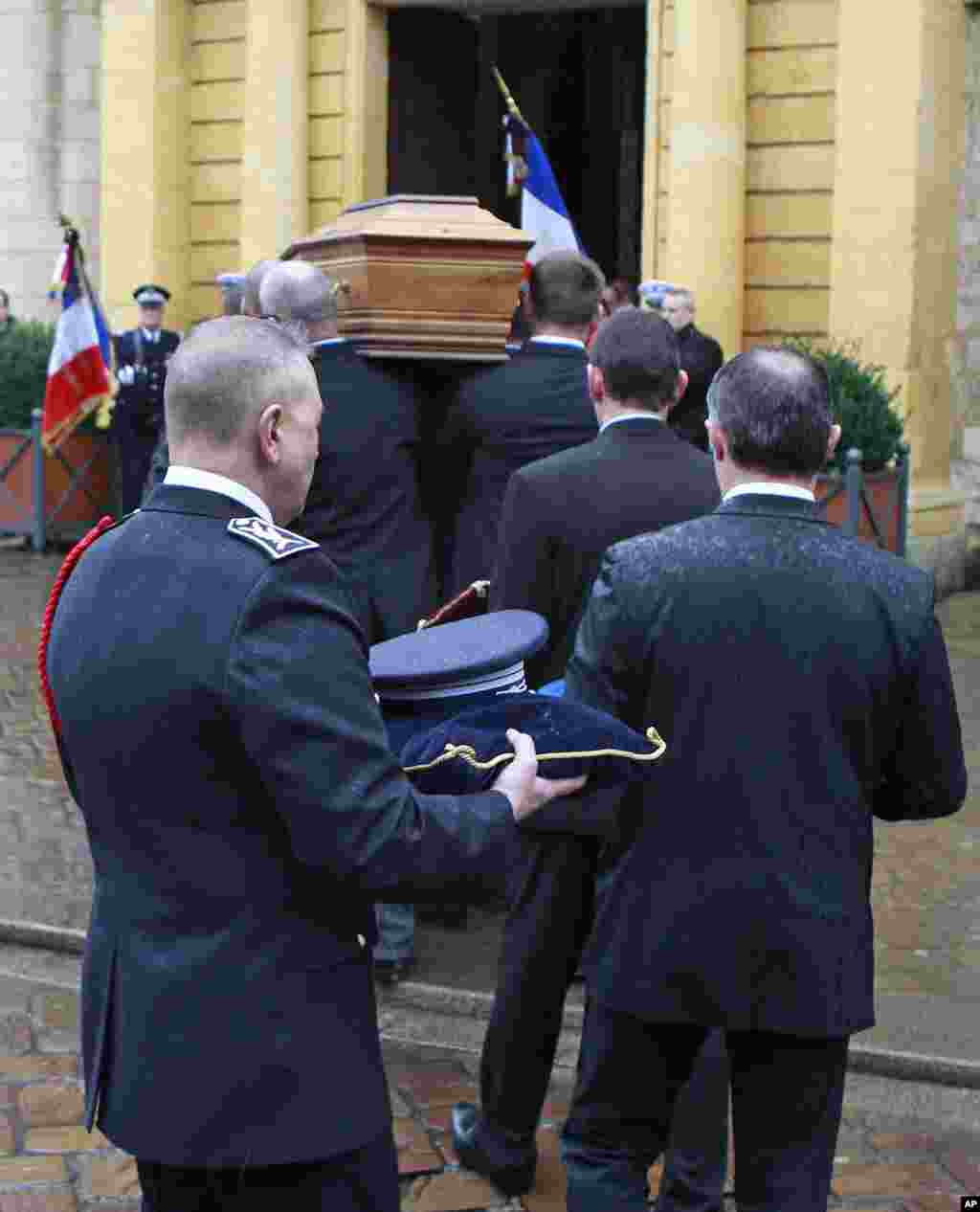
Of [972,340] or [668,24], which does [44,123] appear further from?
[972,340]

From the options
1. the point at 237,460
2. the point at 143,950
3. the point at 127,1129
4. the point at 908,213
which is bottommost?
the point at 127,1129

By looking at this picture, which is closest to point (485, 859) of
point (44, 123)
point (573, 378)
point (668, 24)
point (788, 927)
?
point (788, 927)

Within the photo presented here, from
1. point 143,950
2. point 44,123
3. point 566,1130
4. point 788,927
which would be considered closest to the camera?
point 143,950

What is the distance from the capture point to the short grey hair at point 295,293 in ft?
18.2

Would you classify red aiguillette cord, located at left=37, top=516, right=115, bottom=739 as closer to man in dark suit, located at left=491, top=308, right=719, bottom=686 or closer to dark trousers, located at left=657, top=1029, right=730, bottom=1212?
dark trousers, located at left=657, top=1029, right=730, bottom=1212

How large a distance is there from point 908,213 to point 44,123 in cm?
891

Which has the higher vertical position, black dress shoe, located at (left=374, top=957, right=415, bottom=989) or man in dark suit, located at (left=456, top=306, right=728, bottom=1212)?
man in dark suit, located at (left=456, top=306, right=728, bottom=1212)

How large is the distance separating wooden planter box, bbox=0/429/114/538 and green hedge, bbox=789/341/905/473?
17.6ft

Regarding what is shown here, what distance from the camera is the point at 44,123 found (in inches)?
751

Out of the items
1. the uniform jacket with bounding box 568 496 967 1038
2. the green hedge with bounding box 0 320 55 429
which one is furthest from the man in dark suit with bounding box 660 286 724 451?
the uniform jacket with bounding box 568 496 967 1038

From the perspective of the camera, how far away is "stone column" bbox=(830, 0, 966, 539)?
13188mm

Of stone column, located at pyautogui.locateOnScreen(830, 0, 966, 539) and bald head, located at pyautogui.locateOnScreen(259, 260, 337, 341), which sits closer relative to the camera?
bald head, located at pyautogui.locateOnScreen(259, 260, 337, 341)

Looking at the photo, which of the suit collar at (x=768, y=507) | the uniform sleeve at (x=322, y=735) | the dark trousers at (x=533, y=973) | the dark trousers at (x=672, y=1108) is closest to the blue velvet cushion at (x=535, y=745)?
the uniform sleeve at (x=322, y=735)

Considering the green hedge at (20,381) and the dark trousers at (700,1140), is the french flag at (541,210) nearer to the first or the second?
the dark trousers at (700,1140)
